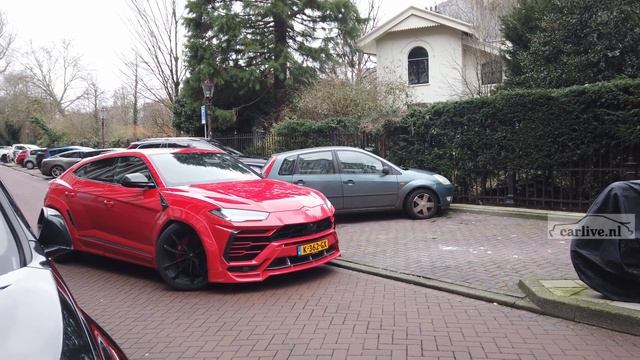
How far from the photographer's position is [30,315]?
1.79 m

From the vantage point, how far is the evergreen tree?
2069cm

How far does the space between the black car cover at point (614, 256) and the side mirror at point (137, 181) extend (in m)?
4.74

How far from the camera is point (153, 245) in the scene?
596 centimetres

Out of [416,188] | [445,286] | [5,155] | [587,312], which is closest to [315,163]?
[416,188]

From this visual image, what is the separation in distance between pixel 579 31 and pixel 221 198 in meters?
9.26

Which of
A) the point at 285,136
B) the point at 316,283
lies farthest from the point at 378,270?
the point at 285,136

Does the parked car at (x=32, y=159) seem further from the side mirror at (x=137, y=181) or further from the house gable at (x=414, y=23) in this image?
the side mirror at (x=137, y=181)

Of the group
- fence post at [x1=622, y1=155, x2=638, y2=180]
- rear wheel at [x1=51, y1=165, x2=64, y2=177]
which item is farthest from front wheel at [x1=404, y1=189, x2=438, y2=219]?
rear wheel at [x1=51, y1=165, x2=64, y2=177]

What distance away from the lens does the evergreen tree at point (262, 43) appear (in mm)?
20688

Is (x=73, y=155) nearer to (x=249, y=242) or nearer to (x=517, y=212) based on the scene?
(x=517, y=212)

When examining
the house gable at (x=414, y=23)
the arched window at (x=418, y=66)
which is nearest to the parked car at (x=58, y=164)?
the house gable at (x=414, y=23)

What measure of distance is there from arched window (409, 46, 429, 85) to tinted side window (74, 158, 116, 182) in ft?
61.7

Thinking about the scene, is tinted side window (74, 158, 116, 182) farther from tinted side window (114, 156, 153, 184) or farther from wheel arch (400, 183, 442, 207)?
wheel arch (400, 183, 442, 207)

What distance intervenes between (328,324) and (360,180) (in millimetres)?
5446
